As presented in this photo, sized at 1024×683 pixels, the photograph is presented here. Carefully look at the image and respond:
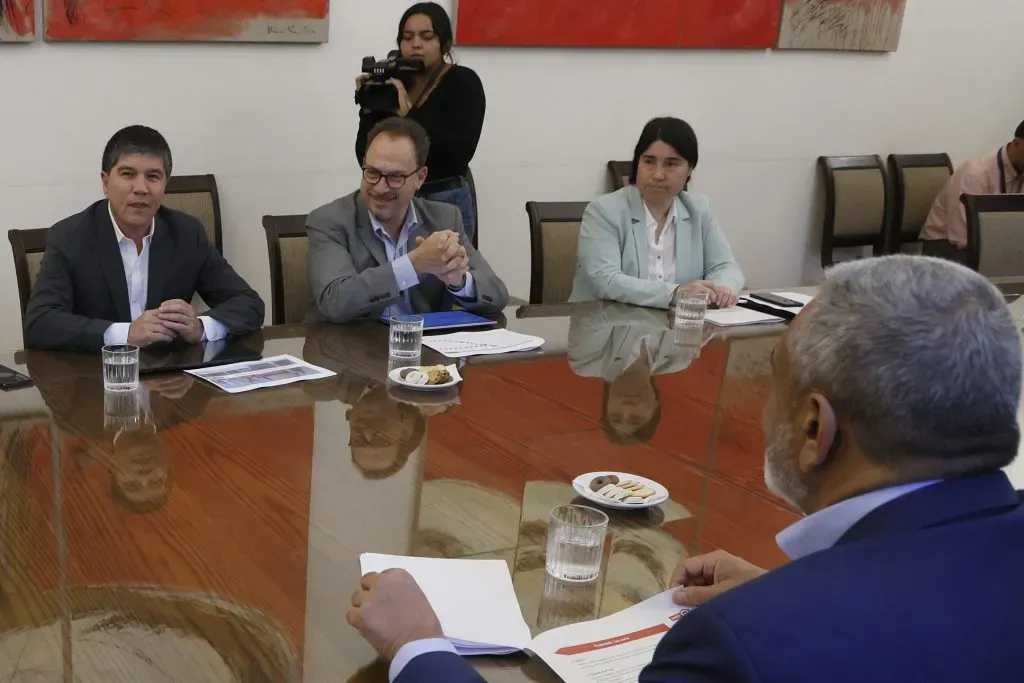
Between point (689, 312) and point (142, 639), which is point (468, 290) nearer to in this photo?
point (689, 312)

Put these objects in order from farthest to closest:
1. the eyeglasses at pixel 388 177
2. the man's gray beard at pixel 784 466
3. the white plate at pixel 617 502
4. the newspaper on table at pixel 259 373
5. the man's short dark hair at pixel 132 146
→ the eyeglasses at pixel 388 177 → the man's short dark hair at pixel 132 146 → the newspaper on table at pixel 259 373 → the white plate at pixel 617 502 → the man's gray beard at pixel 784 466

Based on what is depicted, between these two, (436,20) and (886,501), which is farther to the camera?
(436,20)

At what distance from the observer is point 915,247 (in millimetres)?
6316

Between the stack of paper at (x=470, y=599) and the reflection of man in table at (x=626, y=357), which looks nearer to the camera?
the stack of paper at (x=470, y=599)

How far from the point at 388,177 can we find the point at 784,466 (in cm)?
200

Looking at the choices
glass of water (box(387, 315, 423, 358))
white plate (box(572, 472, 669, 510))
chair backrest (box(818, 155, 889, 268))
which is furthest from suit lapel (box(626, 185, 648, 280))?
chair backrest (box(818, 155, 889, 268))

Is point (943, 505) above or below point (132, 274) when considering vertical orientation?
above

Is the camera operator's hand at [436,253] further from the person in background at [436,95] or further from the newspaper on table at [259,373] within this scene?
A: the person in background at [436,95]

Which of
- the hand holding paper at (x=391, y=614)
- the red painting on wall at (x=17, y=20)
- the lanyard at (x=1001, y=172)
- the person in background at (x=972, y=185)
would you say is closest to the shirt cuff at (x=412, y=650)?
the hand holding paper at (x=391, y=614)

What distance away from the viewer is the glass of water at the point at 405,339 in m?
2.51

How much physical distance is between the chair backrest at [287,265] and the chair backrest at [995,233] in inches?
104

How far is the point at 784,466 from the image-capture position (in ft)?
3.94

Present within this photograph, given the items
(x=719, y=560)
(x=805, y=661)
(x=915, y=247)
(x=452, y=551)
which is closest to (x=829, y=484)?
(x=805, y=661)

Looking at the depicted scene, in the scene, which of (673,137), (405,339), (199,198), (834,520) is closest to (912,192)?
(673,137)
